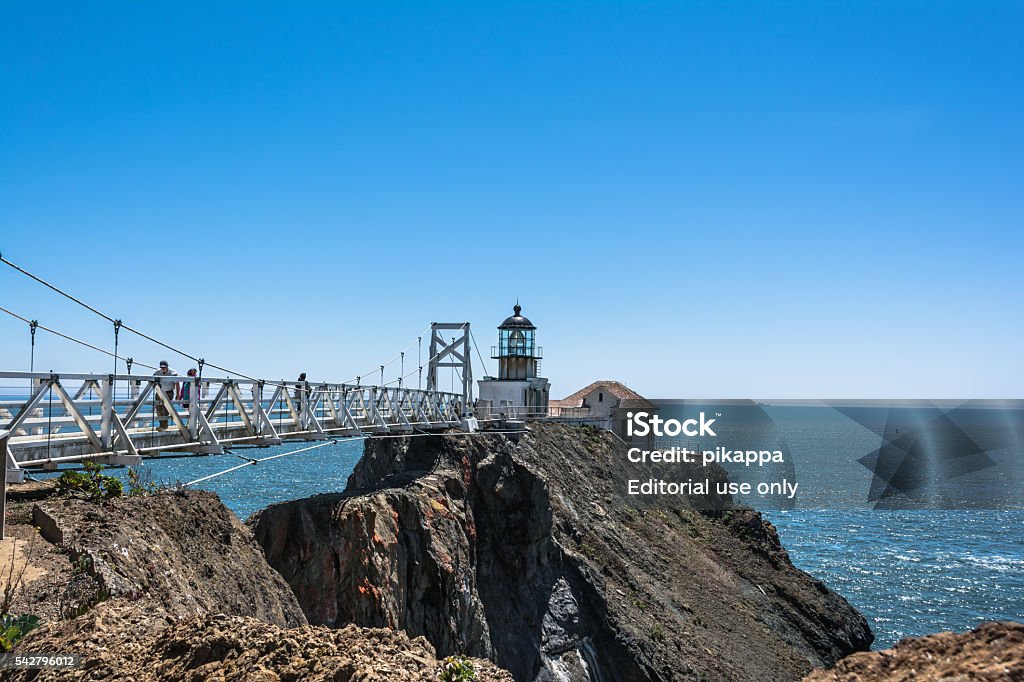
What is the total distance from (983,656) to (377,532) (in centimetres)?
1746

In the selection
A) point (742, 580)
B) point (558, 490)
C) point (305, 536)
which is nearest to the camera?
point (305, 536)

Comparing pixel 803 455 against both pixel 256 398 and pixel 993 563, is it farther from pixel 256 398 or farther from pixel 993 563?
pixel 256 398

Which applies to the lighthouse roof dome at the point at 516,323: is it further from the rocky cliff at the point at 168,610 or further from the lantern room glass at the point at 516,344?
the rocky cliff at the point at 168,610

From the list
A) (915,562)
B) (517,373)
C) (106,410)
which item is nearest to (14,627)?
(106,410)

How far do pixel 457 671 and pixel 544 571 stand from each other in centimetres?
2423

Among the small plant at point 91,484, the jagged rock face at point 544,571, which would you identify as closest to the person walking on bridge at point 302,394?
the jagged rock face at point 544,571

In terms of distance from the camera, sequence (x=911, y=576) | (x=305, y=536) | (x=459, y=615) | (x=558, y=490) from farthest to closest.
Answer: (x=911, y=576) → (x=558, y=490) → (x=459, y=615) → (x=305, y=536)

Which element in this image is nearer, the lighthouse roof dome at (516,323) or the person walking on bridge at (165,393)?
the person walking on bridge at (165,393)

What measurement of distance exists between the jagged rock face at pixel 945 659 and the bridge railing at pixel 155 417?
11387 millimetres

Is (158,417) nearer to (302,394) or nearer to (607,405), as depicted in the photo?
(302,394)

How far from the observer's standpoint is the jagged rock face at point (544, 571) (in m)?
22.4

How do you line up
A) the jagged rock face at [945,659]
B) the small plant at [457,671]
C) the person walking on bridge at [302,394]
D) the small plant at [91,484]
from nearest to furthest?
the jagged rock face at [945,659], the small plant at [457,671], the small plant at [91,484], the person walking on bridge at [302,394]

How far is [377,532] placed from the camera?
75.0 ft

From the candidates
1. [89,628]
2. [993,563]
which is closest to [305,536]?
[89,628]
